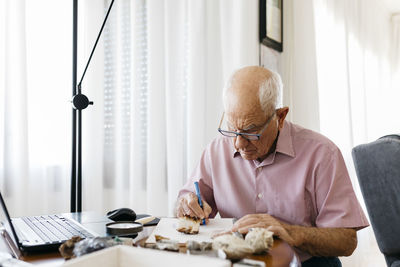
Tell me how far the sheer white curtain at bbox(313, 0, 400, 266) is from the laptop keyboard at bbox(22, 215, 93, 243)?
2.11m

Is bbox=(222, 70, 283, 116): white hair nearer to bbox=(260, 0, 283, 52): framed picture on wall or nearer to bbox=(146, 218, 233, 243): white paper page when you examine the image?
bbox=(146, 218, 233, 243): white paper page

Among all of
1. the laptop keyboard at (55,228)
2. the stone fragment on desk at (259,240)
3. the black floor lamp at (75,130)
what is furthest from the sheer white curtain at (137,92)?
the stone fragment on desk at (259,240)

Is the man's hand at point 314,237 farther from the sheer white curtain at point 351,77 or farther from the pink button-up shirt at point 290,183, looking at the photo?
the sheer white curtain at point 351,77

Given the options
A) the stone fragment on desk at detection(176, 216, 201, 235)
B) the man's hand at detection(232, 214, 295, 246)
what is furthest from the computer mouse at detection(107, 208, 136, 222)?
the man's hand at detection(232, 214, 295, 246)

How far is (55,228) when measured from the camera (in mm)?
1020

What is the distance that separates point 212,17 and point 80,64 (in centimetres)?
74

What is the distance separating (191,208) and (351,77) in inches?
107

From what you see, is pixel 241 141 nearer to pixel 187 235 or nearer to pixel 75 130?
pixel 187 235

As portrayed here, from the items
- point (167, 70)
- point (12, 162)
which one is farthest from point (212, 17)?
point (12, 162)

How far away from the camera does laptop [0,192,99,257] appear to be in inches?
33.4

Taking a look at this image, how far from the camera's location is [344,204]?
1147 millimetres

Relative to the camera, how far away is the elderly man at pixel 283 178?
44.6 inches

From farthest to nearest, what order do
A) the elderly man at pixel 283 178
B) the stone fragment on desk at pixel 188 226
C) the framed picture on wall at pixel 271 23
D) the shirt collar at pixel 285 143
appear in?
the framed picture on wall at pixel 271 23 < the shirt collar at pixel 285 143 < the elderly man at pixel 283 178 < the stone fragment on desk at pixel 188 226

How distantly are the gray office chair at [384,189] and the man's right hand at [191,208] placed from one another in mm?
681
